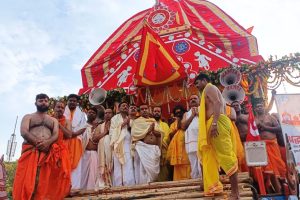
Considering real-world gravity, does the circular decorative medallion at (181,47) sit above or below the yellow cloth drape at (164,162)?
above

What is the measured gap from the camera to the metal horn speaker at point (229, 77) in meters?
7.97

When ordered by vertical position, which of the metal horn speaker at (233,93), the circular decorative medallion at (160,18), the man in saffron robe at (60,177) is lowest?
the man in saffron robe at (60,177)

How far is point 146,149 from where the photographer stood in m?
5.96

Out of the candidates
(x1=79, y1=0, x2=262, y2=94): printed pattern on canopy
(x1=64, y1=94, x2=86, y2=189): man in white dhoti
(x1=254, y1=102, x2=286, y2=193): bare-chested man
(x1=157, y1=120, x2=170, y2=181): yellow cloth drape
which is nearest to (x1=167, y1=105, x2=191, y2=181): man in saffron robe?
(x1=157, y1=120, x2=170, y2=181): yellow cloth drape

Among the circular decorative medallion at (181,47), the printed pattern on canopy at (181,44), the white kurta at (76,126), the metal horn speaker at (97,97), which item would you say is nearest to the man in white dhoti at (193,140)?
the white kurta at (76,126)

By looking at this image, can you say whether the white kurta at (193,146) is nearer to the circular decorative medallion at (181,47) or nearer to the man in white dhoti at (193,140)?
the man in white dhoti at (193,140)

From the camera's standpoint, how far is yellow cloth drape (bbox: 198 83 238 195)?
12.9 feet

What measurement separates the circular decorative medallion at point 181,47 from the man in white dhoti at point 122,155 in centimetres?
468

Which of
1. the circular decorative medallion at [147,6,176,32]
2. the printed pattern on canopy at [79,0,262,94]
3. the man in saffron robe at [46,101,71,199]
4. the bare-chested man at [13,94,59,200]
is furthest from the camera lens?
the circular decorative medallion at [147,6,176,32]

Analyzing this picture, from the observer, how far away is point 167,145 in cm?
647

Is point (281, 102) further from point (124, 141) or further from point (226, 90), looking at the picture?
point (124, 141)

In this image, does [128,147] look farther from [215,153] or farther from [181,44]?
[181,44]

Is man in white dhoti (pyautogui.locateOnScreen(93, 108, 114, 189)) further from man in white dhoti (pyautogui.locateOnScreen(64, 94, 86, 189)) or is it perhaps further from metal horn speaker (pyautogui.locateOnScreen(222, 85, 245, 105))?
metal horn speaker (pyautogui.locateOnScreen(222, 85, 245, 105))

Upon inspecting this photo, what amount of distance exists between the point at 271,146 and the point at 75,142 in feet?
12.1
